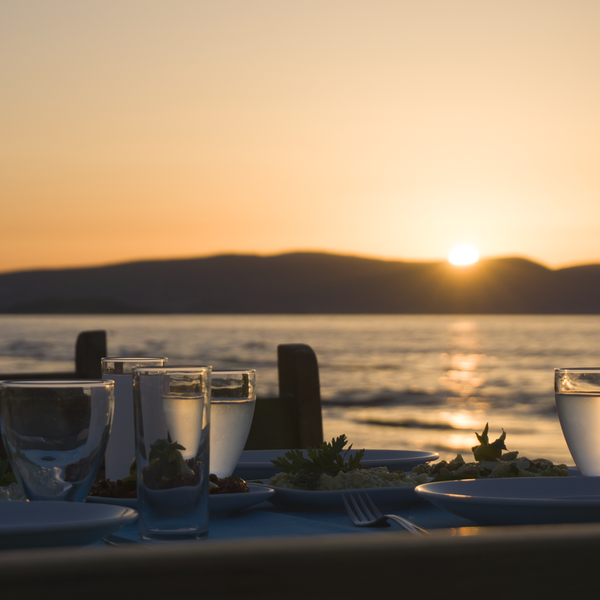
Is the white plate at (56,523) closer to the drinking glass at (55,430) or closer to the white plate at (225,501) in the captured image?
the drinking glass at (55,430)

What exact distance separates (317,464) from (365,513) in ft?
0.67

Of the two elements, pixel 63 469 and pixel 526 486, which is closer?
pixel 63 469

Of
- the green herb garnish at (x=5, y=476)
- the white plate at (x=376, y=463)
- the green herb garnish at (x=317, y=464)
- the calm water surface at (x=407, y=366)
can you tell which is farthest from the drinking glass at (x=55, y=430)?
the calm water surface at (x=407, y=366)

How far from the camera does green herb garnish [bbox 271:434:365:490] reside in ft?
3.92

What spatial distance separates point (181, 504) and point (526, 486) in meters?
0.52

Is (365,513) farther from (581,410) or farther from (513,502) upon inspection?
(581,410)

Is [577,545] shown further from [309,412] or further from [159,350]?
[159,350]

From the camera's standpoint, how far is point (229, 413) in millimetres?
1242

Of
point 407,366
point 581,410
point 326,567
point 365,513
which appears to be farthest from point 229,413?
point 407,366

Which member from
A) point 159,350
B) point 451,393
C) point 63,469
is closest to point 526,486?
point 63,469

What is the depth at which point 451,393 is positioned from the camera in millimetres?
24438

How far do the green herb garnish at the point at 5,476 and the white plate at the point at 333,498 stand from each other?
0.40 metres

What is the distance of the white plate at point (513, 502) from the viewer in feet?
2.81

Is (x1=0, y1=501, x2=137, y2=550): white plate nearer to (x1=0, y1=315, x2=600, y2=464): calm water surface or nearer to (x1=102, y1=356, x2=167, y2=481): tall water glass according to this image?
(x1=102, y1=356, x2=167, y2=481): tall water glass
